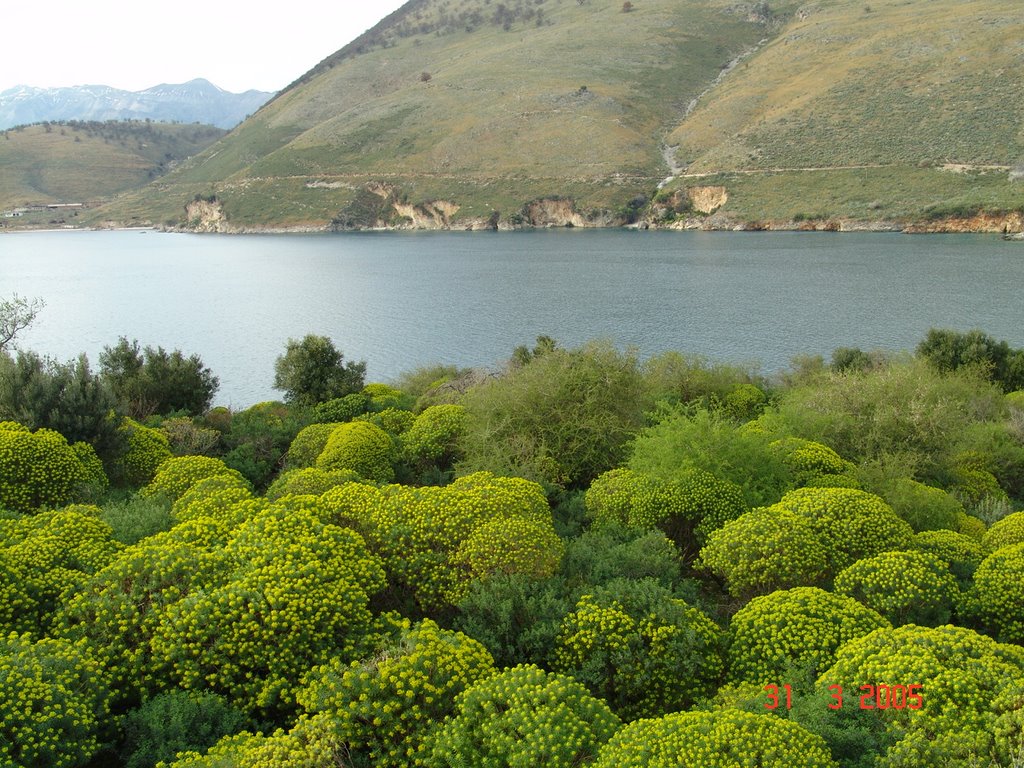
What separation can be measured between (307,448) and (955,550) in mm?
13844

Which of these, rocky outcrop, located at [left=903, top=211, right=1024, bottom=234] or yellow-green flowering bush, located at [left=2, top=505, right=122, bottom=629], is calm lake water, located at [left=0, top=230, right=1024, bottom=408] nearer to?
rocky outcrop, located at [left=903, top=211, right=1024, bottom=234]

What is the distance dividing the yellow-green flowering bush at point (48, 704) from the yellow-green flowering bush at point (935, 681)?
756 centimetres

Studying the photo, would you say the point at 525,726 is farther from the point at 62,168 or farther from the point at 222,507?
the point at 62,168

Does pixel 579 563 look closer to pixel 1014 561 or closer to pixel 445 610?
pixel 445 610

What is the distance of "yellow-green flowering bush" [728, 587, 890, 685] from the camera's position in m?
8.12

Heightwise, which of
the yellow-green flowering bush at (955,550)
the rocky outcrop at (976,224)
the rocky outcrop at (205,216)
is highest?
the rocky outcrop at (205,216)

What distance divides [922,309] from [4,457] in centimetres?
5148

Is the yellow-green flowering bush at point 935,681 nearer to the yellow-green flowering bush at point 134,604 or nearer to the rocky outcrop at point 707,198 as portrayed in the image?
the yellow-green flowering bush at point 134,604

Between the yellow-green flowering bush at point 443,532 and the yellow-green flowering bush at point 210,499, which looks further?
the yellow-green flowering bush at point 210,499

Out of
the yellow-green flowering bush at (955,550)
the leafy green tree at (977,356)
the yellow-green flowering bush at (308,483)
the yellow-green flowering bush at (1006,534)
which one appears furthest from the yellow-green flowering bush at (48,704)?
the leafy green tree at (977,356)

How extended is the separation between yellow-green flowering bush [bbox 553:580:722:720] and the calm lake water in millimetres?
29893

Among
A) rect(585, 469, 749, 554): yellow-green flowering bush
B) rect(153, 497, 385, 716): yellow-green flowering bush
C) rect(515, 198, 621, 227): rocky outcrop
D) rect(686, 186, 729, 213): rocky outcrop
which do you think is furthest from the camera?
rect(515, 198, 621, 227): rocky outcrop

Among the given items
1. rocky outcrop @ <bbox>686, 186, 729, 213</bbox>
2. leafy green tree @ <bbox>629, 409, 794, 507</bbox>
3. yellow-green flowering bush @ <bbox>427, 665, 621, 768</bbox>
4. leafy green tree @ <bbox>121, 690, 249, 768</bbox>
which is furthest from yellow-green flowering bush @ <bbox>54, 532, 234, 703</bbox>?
rocky outcrop @ <bbox>686, 186, 729, 213</bbox>

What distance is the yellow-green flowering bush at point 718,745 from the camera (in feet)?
18.8
